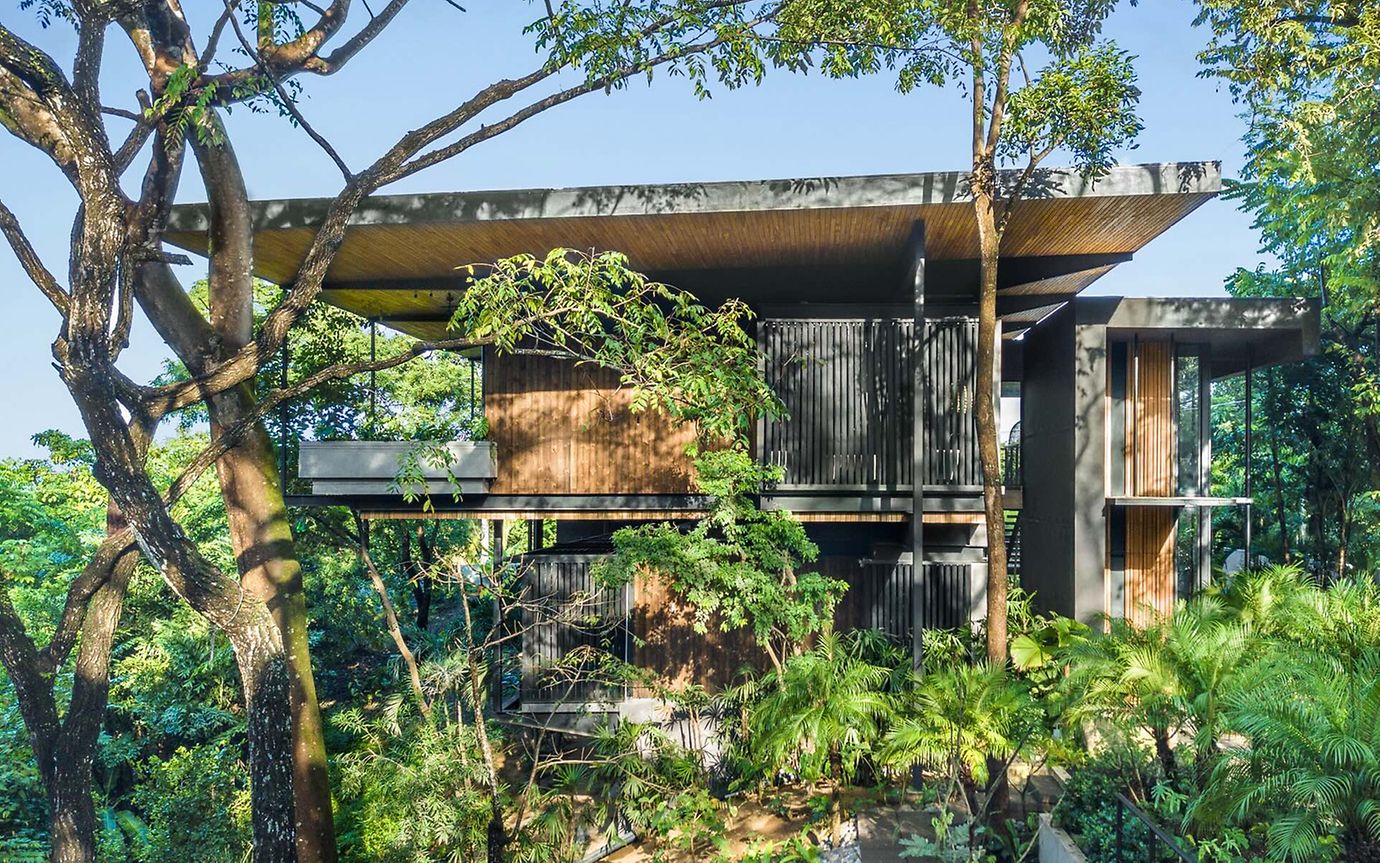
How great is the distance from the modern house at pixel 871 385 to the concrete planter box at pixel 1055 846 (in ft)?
7.03

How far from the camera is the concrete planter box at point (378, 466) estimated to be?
28.3ft

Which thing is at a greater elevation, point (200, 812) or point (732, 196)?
point (732, 196)

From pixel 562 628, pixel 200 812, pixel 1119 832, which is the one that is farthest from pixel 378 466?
pixel 1119 832

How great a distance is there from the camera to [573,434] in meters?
9.02

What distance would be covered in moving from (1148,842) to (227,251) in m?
11.1

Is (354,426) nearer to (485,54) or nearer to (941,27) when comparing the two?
(485,54)

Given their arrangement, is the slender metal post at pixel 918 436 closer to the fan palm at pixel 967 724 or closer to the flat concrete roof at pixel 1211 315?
the fan palm at pixel 967 724

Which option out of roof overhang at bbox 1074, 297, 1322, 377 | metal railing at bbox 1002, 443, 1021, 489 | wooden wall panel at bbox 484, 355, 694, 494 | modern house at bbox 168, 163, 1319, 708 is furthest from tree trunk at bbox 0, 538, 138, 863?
roof overhang at bbox 1074, 297, 1322, 377

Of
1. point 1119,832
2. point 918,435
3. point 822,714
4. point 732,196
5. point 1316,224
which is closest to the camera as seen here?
point 1119,832

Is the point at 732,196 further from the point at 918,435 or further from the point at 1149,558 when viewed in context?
the point at 1149,558

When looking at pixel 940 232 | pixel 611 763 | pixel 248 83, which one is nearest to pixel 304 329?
pixel 248 83

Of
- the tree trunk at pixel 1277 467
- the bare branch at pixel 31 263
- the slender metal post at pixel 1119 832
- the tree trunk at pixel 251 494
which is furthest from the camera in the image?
the tree trunk at pixel 1277 467

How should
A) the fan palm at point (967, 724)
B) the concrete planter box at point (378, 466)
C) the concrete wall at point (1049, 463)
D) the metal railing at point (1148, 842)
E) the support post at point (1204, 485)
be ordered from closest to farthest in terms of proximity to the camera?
the metal railing at point (1148, 842) → the fan palm at point (967, 724) → the concrete planter box at point (378, 466) → the concrete wall at point (1049, 463) → the support post at point (1204, 485)

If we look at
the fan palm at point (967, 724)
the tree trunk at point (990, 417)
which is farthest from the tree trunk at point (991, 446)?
the fan palm at point (967, 724)
